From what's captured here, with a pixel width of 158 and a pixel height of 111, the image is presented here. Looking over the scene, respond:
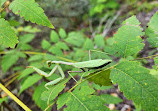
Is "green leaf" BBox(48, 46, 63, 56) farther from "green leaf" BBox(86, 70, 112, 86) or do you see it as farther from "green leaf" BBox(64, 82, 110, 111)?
"green leaf" BBox(64, 82, 110, 111)

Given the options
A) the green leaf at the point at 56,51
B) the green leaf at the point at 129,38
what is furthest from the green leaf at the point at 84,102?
the green leaf at the point at 56,51

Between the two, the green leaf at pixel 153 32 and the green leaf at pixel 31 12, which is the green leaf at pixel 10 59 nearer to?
the green leaf at pixel 31 12

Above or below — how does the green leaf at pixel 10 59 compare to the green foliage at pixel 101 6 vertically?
below

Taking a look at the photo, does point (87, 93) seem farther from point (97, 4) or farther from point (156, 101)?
point (97, 4)

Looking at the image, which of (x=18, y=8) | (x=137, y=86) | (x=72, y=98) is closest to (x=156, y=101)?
(x=137, y=86)

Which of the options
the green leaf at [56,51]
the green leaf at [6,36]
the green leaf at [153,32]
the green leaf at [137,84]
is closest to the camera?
the green leaf at [137,84]

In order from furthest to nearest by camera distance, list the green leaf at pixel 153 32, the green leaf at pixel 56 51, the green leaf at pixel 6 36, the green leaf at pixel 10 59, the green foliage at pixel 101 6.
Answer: the green foliage at pixel 101 6
the green leaf at pixel 10 59
the green leaf at pixel 56 51
the green leaf at pixel 153 32
the green leaf at pixel 6 36

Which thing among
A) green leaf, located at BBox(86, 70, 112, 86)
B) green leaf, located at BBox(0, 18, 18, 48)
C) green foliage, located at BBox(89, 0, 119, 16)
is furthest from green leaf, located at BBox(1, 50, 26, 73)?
green foliage, located at BBox(89, 0, 119, 16)
